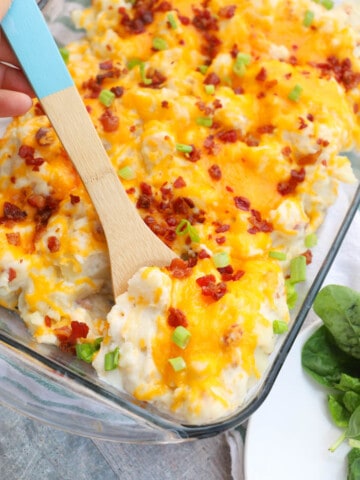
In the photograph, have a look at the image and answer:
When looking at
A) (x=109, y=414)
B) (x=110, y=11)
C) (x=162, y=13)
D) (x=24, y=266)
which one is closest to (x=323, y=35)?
(x=162, y=13)

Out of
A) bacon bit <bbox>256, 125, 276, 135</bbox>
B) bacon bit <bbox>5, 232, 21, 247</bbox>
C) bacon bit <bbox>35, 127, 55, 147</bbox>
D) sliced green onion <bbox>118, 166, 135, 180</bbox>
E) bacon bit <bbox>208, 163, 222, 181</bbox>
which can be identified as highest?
bacon bit <bbox>256, 125, 276, 135</bbox>

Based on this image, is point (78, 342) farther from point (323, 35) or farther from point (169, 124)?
point (323, 35)

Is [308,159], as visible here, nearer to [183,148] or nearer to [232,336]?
[183,148]

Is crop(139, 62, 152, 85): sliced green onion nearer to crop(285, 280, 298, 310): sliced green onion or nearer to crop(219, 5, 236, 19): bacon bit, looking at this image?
crop(219, 5, 236, 19): bacon bit

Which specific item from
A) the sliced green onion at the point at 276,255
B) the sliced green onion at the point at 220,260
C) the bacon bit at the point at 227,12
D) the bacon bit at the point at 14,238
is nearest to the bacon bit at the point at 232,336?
the sliced green onion at the point at 220,260

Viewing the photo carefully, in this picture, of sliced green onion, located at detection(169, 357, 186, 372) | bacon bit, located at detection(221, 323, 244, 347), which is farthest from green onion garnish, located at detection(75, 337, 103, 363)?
bacon bit, located at detection(221, 323, 244, 347)

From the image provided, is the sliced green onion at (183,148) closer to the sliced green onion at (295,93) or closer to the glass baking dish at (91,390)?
the sliced green onion at (295,93)
